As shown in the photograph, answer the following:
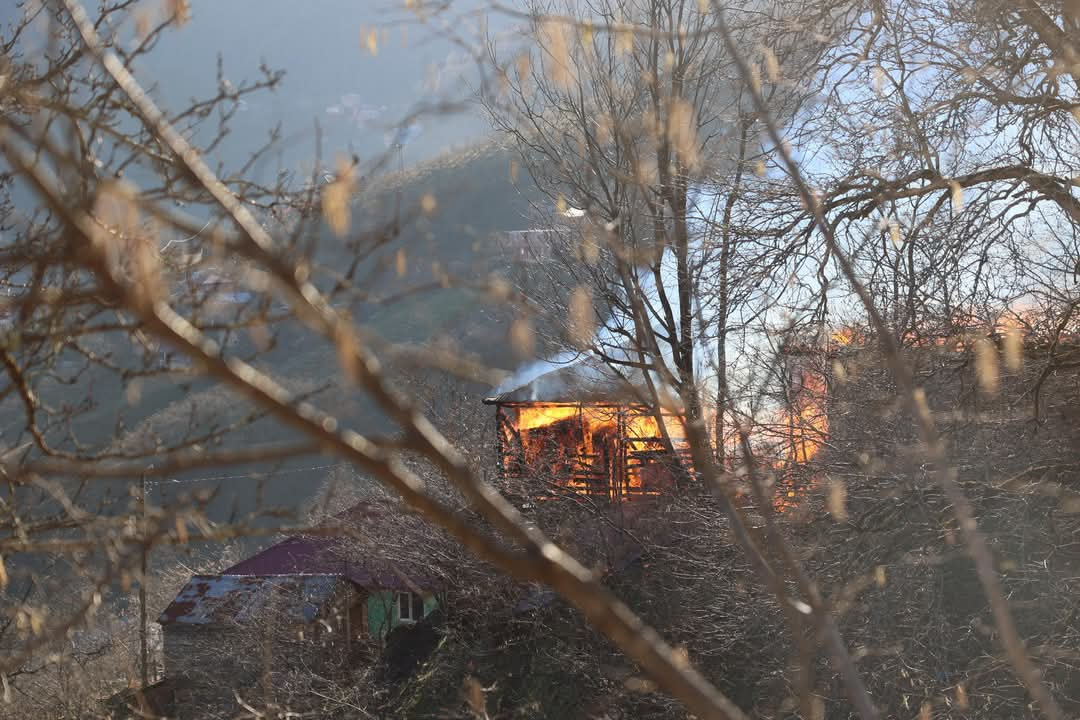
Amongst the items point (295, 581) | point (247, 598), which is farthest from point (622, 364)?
point (247, 598)

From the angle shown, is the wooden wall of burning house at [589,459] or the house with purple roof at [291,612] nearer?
the wooden wall of burning house at [589,459]

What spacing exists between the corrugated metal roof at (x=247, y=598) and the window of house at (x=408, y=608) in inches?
82.4

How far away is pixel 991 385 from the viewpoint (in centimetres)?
611

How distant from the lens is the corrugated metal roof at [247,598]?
544 inches

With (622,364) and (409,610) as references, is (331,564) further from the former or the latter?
(622,364)

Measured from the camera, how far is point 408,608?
16.4 meters

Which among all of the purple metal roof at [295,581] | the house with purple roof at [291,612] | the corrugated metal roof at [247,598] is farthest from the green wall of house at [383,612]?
the corrugated metal roof at [247,598]

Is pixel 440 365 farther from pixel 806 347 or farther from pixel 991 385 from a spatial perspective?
pixel 806 347

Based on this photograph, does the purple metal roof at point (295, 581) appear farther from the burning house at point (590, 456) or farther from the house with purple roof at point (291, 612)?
the burning house at point (590, 456)

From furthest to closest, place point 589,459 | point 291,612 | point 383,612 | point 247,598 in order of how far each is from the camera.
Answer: point 383,612, point 247,598, point 291,612, point 589,459

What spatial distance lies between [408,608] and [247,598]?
2668 millimetres

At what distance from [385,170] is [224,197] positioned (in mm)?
2820

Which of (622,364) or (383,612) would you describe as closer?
(622,364)

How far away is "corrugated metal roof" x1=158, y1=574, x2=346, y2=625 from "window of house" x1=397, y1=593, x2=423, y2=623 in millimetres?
2093
